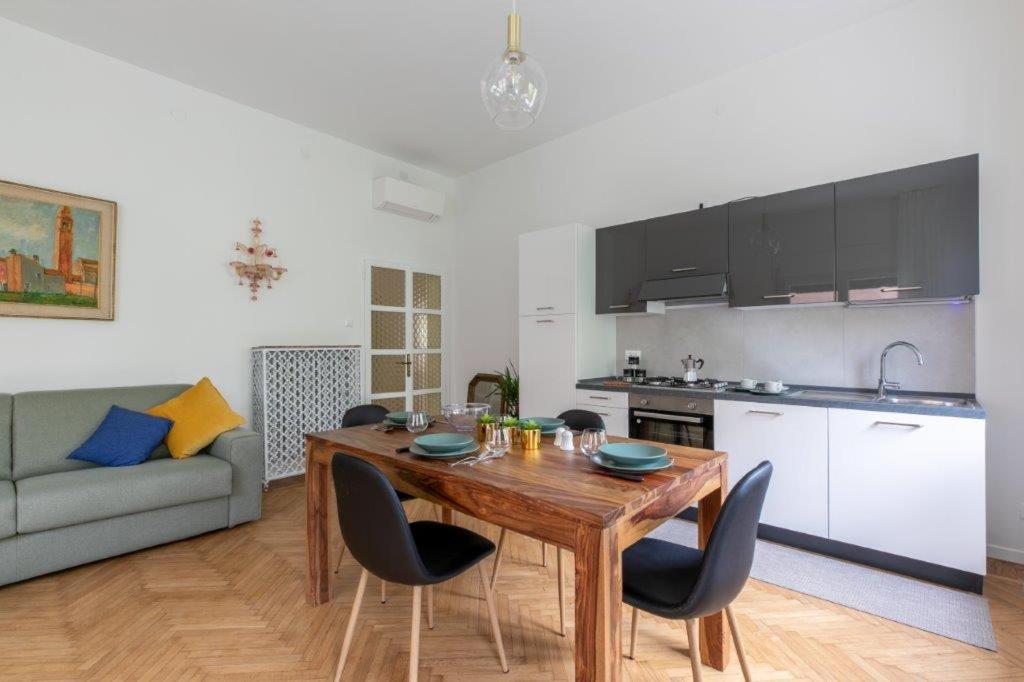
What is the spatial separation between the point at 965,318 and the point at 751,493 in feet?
7.94

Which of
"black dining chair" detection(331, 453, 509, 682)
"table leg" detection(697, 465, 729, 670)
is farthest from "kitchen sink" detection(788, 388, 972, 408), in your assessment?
"black dining chair" detection(331, 453, 509, 682)

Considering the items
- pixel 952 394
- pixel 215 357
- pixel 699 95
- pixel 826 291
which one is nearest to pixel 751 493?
pixel 826 291

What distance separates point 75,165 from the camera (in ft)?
10.9

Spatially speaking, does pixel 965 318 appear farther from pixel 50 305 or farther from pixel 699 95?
pixel 50 305

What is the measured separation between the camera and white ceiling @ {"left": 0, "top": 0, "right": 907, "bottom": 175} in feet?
9.66

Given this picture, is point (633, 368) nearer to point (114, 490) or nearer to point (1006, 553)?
point (1006, 553)

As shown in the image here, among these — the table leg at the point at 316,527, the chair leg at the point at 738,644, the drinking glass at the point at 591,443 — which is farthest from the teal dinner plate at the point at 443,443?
the chair leg at the point at 738,644

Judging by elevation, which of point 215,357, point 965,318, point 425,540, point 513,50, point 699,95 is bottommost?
point 425,540

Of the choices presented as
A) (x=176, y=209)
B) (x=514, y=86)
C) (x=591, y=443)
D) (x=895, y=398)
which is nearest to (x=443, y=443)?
(x=591, y=443)

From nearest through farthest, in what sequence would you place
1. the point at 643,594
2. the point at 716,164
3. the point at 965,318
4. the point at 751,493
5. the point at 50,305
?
the point at 751,493
the point at 643,594
the point at 965,318
the point at 50,305
the point at 716,164

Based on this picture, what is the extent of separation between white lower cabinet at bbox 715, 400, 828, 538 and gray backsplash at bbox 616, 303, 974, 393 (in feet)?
1.87

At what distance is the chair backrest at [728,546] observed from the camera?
1.30 meters

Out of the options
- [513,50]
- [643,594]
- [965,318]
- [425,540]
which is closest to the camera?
[643,594]

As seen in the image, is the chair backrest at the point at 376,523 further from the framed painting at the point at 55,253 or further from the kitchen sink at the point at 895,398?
the framed painting at the point at 55,253
